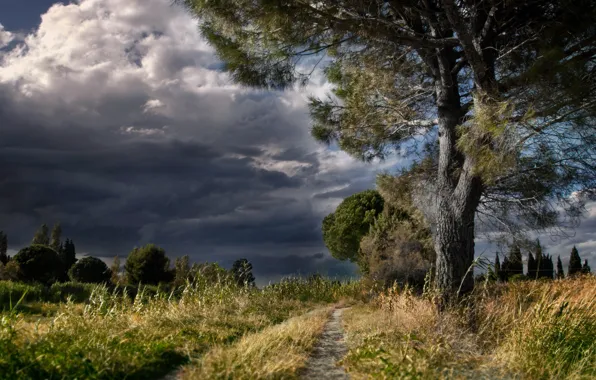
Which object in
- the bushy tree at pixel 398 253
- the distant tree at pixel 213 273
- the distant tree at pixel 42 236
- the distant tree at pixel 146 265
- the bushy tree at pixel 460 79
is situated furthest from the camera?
the distant tree at pixel 42 236

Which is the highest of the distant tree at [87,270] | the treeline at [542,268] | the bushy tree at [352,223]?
the bushy tree at [352,223]

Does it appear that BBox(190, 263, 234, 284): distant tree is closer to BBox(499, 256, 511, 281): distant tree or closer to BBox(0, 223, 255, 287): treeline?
BBox(0, 223, 255, 287): treeline

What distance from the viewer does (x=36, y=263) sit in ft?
59.8

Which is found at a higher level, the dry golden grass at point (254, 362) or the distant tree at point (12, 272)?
the distant tree at point (12, 272)

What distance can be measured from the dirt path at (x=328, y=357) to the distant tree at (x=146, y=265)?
637 inches

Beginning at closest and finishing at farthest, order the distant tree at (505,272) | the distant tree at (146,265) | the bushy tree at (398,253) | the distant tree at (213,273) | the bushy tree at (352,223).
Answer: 1. the distant tree at (213,273)
2. the bushy tree at (398,253)
3. the distant tree at (505,272)
4. the distant tree at (146,265)
5. the bushy tree at (352,223)

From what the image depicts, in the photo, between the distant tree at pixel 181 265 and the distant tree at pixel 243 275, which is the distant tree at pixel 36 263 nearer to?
the distant tree at pixel 181 265

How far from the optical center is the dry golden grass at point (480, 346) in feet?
14.3

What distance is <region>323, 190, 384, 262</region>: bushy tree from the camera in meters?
22.1

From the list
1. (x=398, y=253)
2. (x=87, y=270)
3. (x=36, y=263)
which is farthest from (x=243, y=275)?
(x=87, y=270)

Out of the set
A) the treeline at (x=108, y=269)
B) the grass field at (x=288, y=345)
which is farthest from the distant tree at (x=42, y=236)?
the grass field at (x=288, y=345)

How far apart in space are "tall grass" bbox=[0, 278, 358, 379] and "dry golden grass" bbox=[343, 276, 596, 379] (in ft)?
5.61

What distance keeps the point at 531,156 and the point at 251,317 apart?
18.4ft

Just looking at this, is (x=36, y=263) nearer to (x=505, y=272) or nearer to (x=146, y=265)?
(x=146, y=265)
